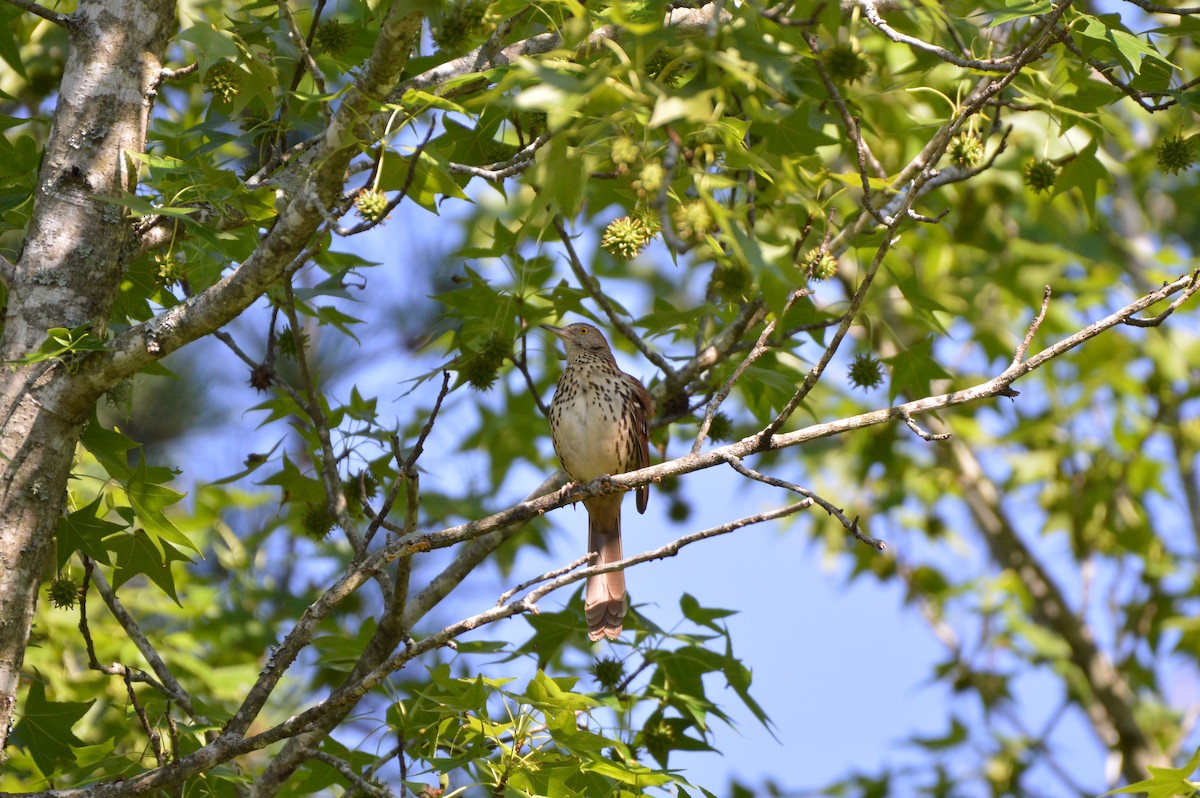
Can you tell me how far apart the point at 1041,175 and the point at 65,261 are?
3.43 m

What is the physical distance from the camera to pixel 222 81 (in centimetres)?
387

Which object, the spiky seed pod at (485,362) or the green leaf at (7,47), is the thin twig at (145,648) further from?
the green leaf at (7,47)

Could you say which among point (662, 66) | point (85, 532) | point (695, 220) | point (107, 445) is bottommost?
point (85, 532)

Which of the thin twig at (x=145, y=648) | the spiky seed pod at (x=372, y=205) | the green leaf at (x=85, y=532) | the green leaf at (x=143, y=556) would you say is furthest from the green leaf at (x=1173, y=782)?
the green leaf at (x=85, y=532)

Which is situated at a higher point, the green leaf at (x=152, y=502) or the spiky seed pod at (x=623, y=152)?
the spiky seed pod at (x=623, y=152)

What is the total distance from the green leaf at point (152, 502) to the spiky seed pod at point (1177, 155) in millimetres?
3625

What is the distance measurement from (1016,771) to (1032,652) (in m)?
0.93

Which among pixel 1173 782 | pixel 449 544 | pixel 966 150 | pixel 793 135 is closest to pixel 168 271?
pixel 449 544

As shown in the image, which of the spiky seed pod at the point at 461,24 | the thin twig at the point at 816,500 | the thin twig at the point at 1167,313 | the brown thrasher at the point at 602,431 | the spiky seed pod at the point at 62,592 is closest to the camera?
the thin twig at the point at 816,500

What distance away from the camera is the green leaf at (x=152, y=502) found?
11.4 ft

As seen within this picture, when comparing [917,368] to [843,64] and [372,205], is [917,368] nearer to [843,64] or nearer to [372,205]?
[843,64]

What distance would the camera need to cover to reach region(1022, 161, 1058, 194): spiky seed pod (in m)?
4.55

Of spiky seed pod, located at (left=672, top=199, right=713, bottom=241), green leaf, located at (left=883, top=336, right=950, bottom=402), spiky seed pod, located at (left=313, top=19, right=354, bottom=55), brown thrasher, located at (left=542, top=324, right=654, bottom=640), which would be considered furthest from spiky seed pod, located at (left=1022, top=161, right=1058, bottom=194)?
spiky seed pod, located at (left=313, top=19, right=354, bottom=55)

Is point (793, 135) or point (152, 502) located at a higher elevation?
point (793, 135)
